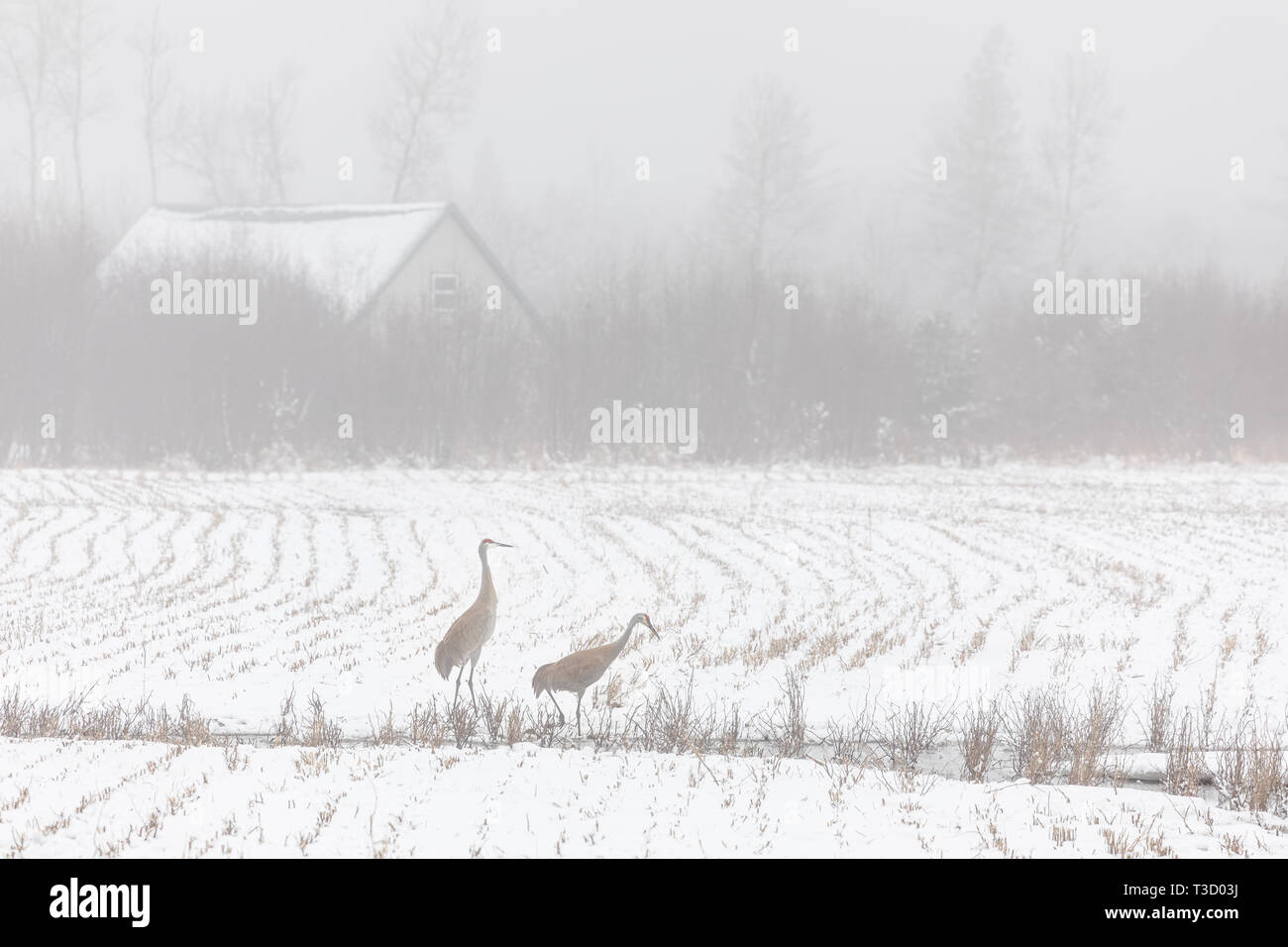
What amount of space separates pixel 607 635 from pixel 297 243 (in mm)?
33779

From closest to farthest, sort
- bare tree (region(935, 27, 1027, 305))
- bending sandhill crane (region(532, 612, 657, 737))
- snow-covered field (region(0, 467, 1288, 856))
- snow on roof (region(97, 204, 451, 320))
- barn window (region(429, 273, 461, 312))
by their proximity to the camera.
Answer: snow-covered field (region(0, 467, 1288, 856)) < bending sandhill crane (region(532, 612, 657, 737)) < snow on roof (region(97, 204, 451, 320)) < barn window (region(429, 273, 461, 312)) < bare tree (region(935, 27, 1027, 305))

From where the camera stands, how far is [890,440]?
34.6 m

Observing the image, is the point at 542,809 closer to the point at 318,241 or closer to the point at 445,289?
the point at 445,289

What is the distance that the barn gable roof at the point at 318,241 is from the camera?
34438 millimetres

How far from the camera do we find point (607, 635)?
12008 millimetres

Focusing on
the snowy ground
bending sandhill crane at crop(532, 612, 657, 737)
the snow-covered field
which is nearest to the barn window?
the snow-covered field

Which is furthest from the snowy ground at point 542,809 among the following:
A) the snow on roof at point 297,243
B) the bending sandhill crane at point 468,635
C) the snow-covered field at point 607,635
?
the snow on roof at point 297,243

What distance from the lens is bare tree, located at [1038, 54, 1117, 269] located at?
55781 millimetres

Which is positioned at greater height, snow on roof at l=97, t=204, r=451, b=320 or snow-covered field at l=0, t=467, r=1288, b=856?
snow on roof at l=97, t=204, r=451, b=320

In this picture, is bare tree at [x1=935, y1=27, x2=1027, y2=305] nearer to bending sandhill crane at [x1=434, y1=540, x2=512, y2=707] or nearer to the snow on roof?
the snow on roof

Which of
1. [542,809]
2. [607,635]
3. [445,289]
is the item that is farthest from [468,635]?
[445,289]

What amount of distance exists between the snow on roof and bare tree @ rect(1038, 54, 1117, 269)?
29.5 metres
